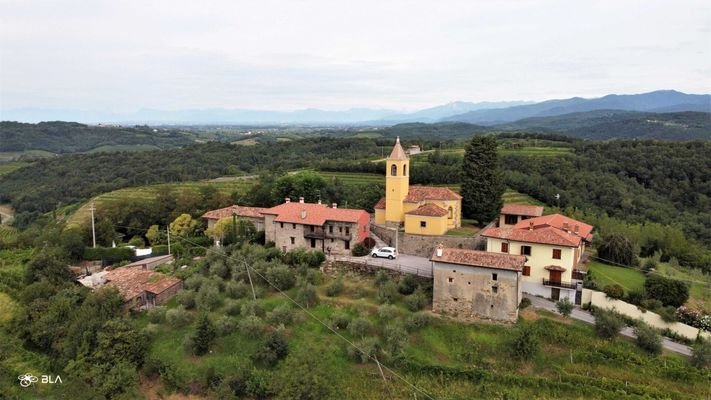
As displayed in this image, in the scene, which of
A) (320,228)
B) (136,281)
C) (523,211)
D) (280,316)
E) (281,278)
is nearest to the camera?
(280,316)

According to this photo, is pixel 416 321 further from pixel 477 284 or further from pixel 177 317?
pixel 177 317

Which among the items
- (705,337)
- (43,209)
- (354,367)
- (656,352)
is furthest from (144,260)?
(43,209)

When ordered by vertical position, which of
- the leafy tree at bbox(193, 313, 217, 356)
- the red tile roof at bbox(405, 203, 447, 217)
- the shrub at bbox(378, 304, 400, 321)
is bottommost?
the leafy tree at bbox(193, 313, 217, 356)

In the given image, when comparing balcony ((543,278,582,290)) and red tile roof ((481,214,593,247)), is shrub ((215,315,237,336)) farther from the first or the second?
balcony ((543,278,582,290))

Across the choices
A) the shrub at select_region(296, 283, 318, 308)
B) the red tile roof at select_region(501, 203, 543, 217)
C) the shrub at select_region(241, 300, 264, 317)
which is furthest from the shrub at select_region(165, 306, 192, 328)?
the red tile roof at select_region(501, 203, 543, 217)

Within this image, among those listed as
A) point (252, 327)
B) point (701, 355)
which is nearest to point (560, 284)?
point (701, 355)
